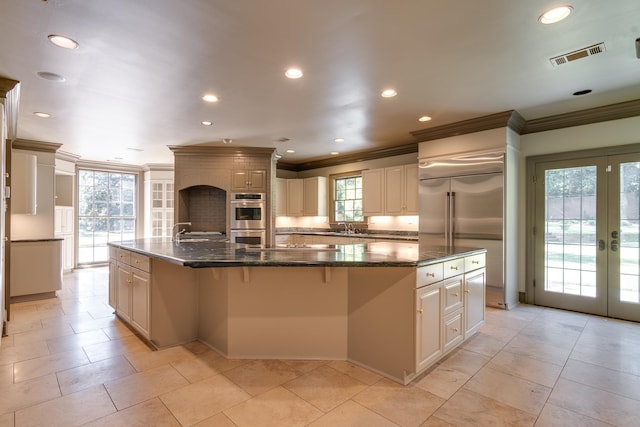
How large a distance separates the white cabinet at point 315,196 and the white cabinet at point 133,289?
428 centimetres

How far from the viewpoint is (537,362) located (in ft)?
9.03

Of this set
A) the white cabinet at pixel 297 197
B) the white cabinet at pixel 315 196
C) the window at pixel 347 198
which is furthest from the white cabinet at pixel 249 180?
the window at pixel 347 198

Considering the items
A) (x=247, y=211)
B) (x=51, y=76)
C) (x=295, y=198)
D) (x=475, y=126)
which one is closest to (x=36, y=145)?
(x=51, y=76)

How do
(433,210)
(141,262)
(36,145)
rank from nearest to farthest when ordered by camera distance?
(141,262)
(433,210)
(36,145)

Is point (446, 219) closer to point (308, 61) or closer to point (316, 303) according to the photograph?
point (316, 303)

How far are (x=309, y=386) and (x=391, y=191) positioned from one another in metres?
4.24

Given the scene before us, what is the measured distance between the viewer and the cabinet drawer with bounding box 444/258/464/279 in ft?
9.02

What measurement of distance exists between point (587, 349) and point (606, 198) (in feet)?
6.59

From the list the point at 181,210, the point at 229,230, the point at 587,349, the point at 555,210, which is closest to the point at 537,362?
the point at 587,349

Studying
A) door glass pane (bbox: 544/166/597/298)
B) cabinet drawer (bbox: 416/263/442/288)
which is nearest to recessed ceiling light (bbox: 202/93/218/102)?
cabinet drawer (bbox: 416/263/442/288)

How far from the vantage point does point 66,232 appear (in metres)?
7.05

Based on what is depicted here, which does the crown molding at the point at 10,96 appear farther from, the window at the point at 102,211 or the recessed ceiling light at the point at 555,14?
the recessed ceiling light at the point at 555,14

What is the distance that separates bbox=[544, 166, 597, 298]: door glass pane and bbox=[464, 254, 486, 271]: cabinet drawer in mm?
1711

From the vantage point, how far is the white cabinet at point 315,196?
288 inches
